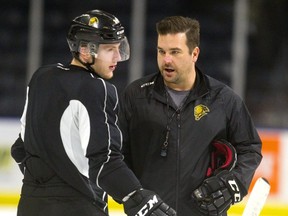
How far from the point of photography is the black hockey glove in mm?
2393

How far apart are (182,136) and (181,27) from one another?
1.37 feet

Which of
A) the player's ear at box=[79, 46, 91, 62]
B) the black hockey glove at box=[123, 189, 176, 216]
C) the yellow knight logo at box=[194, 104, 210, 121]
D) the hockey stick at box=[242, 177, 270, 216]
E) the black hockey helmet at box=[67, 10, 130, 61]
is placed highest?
the black hockey helmet at box=[67, 10, 130, 61]

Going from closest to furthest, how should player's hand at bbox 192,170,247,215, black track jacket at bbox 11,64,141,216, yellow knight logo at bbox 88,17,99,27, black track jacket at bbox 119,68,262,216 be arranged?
black track jacket at bbox 11,64,141,216 < yellow knight logo at bbox 88,17,99,27 < player's hand at bbox 192,170,247,215 < black track jacket at bbox 119,68,262,216

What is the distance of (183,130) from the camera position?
2.96 meters

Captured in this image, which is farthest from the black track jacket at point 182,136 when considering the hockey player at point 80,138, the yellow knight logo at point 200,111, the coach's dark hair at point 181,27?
the hockey player at point 80,138

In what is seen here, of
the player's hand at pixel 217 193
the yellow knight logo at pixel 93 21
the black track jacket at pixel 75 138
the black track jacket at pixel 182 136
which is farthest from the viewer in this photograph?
the black track jacket at pixel 182 136

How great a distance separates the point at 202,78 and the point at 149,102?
0.23 metres

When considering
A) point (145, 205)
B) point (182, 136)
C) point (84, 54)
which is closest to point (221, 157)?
point (182, 136)

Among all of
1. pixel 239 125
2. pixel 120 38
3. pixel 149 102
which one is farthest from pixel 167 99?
pixel 120 38

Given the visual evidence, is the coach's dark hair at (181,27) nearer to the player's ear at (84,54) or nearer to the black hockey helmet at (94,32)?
the black hockey helmet at (94,32)

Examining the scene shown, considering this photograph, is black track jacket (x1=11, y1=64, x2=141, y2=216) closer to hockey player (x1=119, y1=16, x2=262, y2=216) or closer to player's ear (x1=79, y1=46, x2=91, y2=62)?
player's ear (x1=79, y1=46, x2=91, y2=62)

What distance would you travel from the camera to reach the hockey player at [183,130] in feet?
9.63

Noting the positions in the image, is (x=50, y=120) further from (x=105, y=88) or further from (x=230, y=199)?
(x=230, y=199)

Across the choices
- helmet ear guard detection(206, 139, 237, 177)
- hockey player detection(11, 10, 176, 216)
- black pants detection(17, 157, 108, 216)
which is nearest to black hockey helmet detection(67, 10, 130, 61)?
hockey player detection(11, 10, 176, 216)
